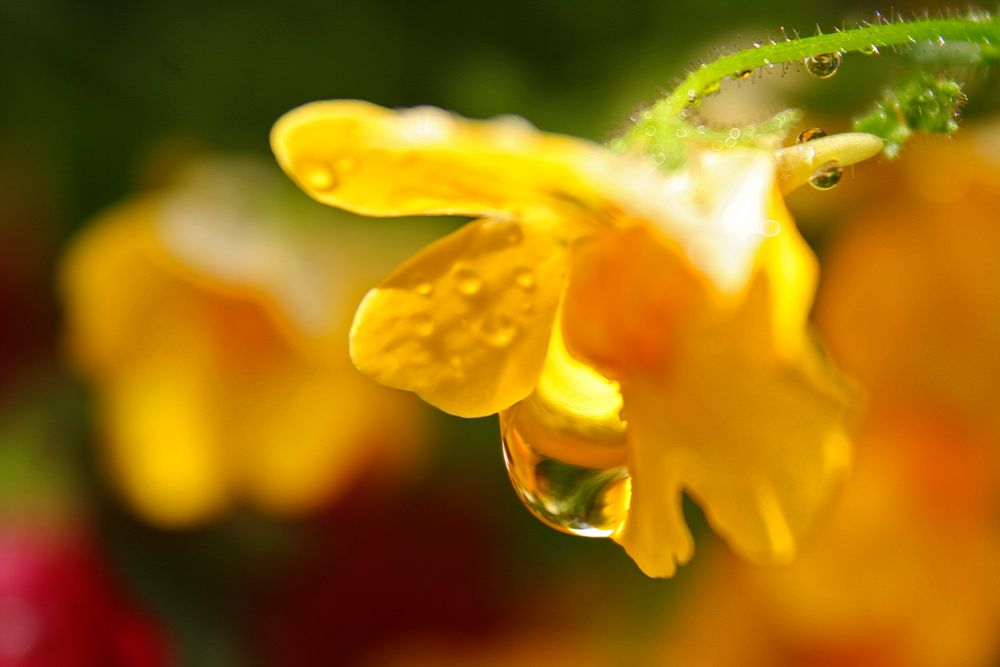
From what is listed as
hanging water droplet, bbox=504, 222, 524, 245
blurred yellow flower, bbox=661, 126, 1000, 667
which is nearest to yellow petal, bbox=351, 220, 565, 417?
hanging water droplet, bbox=504, 222, 524, 245

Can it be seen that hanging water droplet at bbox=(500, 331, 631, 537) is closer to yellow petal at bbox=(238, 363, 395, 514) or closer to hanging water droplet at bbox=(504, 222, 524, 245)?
hanging water droplet at bbox=(504, 222, 524, 245)

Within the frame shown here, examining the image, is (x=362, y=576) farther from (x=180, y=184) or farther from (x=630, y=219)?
(x=630, y=219)

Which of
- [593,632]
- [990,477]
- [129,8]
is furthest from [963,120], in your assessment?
[129,8]

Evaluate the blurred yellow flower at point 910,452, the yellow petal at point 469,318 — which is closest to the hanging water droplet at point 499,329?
the yellow petal at point 469,318

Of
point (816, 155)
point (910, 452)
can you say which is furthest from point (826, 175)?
point (910, 452)

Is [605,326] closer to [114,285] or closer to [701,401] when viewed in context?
[701,401]

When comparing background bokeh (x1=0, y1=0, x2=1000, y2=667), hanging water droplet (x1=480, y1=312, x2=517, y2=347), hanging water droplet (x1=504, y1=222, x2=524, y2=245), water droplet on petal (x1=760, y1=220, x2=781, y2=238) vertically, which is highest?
water droplet on petal (x1=760, y1=220, x2=781, y2=238)

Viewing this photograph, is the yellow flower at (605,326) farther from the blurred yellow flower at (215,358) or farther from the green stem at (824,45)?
the blurred yellow flower at (215,358)
